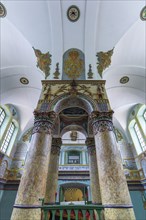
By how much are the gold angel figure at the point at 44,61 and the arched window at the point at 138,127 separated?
813 cm

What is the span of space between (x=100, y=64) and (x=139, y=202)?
32.3 ft

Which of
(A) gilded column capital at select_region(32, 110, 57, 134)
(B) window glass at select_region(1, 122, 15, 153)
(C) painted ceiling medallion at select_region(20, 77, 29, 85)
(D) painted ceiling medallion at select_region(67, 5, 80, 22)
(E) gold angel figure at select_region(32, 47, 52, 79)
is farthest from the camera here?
(B) window glass at select_region(1, 122, 15, 153)

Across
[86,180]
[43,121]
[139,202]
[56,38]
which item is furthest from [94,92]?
[139,202]

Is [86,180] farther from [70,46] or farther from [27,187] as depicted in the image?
[70,46]

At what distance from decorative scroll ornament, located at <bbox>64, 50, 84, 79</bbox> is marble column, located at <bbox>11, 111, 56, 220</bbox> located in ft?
8.35

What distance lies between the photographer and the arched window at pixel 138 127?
32.4ft

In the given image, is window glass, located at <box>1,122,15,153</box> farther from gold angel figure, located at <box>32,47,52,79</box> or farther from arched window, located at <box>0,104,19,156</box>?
gold angel figure, located at <box>32,47,52,79</box>

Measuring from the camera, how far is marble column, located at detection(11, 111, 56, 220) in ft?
7.80

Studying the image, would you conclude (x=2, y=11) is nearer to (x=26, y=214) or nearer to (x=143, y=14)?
(x=143, y=14)

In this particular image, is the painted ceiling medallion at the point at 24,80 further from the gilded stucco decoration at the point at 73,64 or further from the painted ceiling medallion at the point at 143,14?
the painted ceiling medallion at the point at 143,14

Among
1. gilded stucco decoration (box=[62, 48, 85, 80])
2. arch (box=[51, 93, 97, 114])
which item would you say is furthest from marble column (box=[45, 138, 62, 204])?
gilded stucco decoration (box=[62, 48, 85, 80])

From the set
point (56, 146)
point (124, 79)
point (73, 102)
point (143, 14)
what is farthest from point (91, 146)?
point (143, 14)

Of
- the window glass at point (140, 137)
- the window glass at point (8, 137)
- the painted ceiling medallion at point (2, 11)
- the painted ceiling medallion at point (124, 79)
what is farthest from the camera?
the window glass at point (140, 137)

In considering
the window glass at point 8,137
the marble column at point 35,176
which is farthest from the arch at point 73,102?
the window glass at point 8,137
